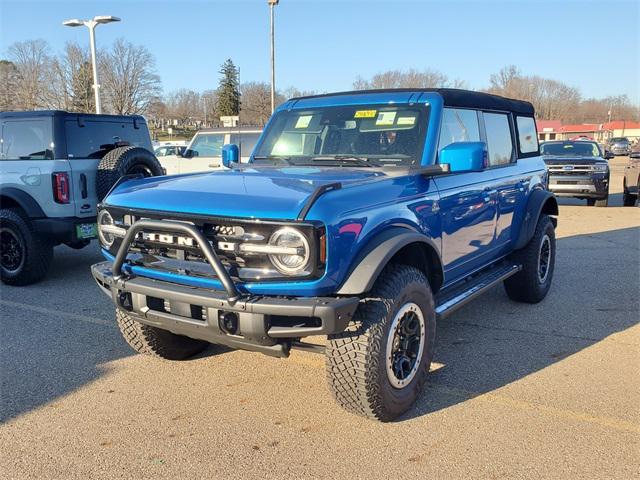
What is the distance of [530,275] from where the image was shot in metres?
5.31

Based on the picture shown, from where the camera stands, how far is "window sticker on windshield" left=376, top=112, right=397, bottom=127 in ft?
13.2

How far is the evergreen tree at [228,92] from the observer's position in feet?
206

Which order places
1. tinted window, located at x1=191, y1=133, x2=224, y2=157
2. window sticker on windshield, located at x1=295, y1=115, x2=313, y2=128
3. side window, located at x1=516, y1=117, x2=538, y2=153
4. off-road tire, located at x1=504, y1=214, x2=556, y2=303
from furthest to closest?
tinted window, located at x1=191, y1=133, x2=224, y2=157 → side window, located at x1=516, y1=117, x2=538, y2=153 → off-road tire, located at x1=504, y1=214, x2=556, y2=303 → window sticker on windshield, located at x1=295, y1=115, x2=313, y2=128

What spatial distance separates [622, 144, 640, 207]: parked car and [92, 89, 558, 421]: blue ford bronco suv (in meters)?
10.7

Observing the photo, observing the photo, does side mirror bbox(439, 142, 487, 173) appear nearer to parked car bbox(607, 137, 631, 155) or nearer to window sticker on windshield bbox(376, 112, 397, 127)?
window sticker on windshield bbox(376, 112, 397, 127)

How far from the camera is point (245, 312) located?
2742mm

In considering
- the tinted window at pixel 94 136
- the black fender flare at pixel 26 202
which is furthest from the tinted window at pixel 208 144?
the black fender flare at pixel 26 202

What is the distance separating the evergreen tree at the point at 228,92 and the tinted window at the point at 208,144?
49446 mm

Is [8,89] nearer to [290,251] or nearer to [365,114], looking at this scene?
[365,114]

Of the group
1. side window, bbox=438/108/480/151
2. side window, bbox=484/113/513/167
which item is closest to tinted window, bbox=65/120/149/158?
side window, bbox=438/108/480/151

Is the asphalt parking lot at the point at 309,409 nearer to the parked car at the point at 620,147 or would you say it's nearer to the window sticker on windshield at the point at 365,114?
the window sticker on windshield at the point at 365,114

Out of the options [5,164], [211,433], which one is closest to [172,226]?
[211,433]

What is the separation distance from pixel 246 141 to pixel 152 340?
23.7 feet

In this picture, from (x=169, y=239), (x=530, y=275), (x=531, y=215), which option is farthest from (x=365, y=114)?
(x=530, y=275)
